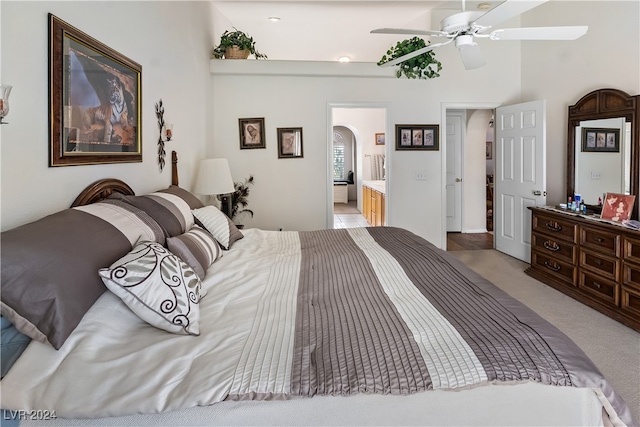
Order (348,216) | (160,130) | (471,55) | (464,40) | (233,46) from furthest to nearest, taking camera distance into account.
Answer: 1. (348,216)
2. (233,46)
3. (160,130)
4. (471,55)
5. (464,40)

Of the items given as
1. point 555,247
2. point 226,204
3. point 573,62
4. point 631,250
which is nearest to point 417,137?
point 573,62

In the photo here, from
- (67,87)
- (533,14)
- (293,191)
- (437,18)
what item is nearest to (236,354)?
(67,87)

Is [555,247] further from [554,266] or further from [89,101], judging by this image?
[89,101]

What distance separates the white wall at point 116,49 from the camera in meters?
1.44

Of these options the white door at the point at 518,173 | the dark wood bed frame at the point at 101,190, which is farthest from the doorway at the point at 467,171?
the dark wood bed frame at the point at 101,190

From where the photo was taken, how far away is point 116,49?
2.21 m

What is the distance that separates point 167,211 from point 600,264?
332 cm

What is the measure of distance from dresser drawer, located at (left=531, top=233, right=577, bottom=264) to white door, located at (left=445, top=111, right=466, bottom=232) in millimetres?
2593

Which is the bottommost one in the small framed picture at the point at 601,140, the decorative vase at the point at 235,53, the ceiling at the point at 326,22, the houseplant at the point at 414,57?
the small framed picture at the point at 601,140

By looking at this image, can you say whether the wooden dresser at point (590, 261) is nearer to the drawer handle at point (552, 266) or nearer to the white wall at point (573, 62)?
the drawer handle at point (552, 266)

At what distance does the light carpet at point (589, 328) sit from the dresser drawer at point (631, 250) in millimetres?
498

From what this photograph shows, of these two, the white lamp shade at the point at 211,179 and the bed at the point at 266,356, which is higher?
the white lamp shade at the point at 211,179

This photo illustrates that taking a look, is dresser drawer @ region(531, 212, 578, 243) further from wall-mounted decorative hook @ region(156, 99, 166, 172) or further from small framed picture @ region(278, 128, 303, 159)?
wall-mounted decorative hook @ region(156, 99, 166, 172)

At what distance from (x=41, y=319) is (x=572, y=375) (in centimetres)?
149
